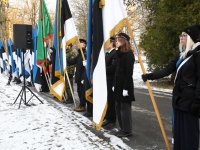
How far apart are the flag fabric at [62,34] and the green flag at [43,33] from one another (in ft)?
4.08

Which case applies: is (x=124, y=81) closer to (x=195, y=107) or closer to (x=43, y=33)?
(x=195, y=107)

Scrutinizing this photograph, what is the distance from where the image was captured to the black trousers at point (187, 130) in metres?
3.56

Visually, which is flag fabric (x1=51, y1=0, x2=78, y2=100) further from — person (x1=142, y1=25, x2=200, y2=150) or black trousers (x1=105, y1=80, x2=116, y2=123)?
person (x1=142, y1=25, x2=200, y2=150)

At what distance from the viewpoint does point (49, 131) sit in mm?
5742

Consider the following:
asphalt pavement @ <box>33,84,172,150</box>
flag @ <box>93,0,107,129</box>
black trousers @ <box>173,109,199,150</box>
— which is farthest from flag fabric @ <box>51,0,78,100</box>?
black trousers @ <box>173,109,199,150</box>

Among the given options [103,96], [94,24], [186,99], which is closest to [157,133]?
[103,96]

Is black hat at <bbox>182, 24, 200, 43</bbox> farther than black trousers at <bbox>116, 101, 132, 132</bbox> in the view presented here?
No

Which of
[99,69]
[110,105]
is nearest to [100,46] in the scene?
[99,69]

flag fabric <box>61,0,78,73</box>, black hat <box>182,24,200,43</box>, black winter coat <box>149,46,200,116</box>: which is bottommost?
black winter coat <box>149,46,200,116</box>

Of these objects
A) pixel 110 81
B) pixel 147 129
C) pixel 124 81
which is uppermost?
pixel 124 81

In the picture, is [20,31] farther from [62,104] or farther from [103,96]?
[103,96]

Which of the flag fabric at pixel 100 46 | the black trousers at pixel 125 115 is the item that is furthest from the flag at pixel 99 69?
the black trousers at pixel 125 115

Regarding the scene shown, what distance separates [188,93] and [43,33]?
664cm

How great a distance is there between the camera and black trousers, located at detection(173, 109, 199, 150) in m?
3.56
